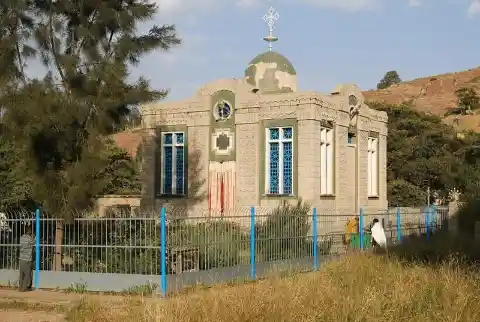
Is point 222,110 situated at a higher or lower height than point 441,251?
higher

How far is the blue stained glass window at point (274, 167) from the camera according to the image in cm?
2460

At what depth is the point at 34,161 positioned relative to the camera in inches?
632

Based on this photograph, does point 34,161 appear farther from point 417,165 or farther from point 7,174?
point 417,165

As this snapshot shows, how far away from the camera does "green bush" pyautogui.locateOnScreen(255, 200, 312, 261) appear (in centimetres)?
1733

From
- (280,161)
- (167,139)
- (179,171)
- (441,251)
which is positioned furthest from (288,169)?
(441,251)

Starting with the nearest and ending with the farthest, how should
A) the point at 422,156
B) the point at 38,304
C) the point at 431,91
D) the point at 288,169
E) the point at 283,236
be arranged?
the point at 38,304 → the point at 283,236 → the point at 288,169 → the point at 422,156 → the point at 431,91

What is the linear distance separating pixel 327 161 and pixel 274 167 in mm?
2144

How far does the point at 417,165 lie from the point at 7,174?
28471mm

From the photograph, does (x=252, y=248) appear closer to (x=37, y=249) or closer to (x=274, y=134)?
(x=37, y=249)

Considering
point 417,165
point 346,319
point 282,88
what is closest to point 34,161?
point 346,319

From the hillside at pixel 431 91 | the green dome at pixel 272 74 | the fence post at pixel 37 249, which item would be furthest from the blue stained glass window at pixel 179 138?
the hillside at pixel 431 91

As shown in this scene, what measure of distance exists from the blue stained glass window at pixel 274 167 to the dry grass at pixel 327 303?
12393 millimetres

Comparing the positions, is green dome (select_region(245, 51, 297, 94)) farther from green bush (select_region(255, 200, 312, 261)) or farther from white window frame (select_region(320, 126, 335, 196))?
green bush (select_region(255, 200, 312, 261))

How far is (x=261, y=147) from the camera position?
81.6 ft
